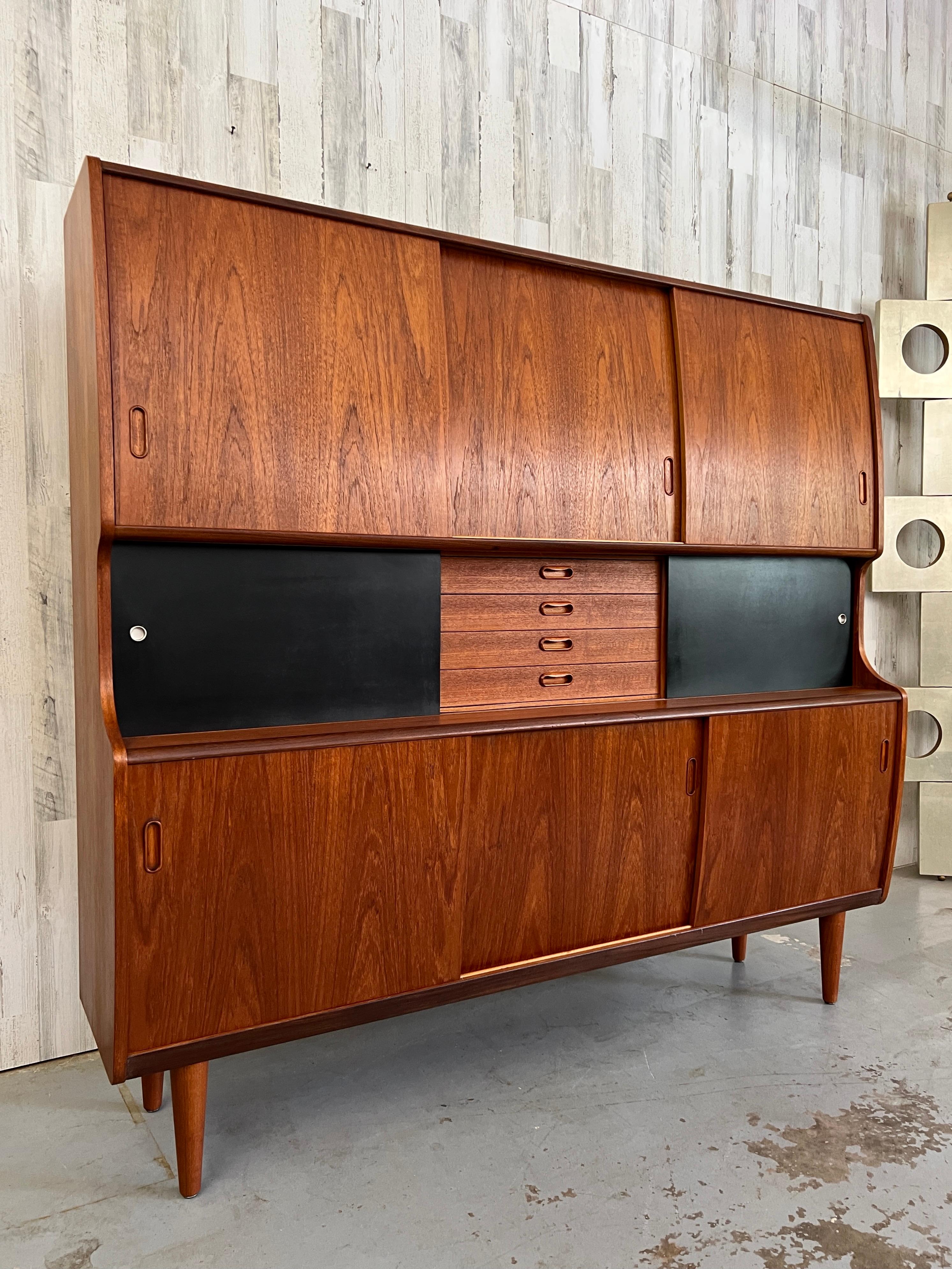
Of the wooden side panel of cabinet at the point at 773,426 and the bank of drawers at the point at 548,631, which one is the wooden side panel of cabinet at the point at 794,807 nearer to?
the bank of drawers at the point at 548,631

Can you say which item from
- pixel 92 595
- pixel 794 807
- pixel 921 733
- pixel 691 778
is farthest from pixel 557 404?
pixel 921 733

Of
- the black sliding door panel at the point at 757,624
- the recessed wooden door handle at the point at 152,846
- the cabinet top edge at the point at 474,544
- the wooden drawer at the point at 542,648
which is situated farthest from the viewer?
the black sliding door panel at the point at 757,624

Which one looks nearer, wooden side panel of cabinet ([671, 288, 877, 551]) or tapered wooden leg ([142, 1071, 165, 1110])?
tapered wooden leg ([142, 1071, 165, 1110])

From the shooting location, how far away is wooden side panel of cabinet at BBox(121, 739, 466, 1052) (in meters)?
1.66

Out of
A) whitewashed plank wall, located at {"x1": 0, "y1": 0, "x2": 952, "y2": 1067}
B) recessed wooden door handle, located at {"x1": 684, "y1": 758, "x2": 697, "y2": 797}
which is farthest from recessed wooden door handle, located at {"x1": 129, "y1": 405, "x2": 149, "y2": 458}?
recessed wooden door handle, located at {"x1": 684, "y1": 758, "x2": 697, "y2": 797}

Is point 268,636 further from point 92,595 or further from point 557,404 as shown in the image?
point 557,404

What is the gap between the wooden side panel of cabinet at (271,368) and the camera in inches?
66.0

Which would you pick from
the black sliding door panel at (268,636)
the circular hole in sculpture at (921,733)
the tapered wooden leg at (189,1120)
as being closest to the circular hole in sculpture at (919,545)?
the circular hole in sculpture at (921,733)

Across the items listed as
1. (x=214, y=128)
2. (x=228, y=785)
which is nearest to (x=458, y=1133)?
(x=228, y=785)

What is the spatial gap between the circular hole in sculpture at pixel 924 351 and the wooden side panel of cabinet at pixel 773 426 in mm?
1310

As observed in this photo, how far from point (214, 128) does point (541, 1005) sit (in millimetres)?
2462

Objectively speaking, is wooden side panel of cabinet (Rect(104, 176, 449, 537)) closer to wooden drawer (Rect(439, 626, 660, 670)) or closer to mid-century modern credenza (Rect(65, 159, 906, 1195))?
mid-century modern credenza (Rect(65, 159, 906, 1195))

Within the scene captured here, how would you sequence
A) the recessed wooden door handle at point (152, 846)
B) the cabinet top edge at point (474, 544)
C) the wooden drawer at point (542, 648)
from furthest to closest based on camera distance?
1. the wooden drawer at point (542, 648)
2. the cabinet top edge at point (474, 544)
3. the recessed wooden door handle at point (152, 846)

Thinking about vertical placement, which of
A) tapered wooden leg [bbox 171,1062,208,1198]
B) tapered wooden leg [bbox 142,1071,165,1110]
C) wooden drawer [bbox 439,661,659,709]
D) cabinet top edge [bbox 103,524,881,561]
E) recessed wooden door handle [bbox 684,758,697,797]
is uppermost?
cabinet top edge [bbox 103,524,881,561]
